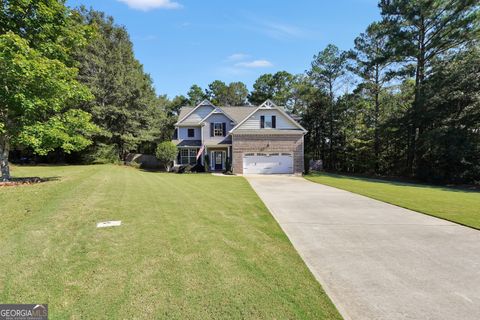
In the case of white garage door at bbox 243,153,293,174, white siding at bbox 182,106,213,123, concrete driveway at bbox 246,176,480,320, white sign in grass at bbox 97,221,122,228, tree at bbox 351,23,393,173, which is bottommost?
concrete driveway at bbox 246,176,480,320

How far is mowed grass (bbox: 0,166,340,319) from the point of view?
310 centimetres

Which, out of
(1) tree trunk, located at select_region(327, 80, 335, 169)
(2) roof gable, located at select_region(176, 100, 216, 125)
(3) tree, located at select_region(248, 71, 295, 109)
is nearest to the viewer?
(2) roof gable, located at select_region(176, 100, 216, 125)

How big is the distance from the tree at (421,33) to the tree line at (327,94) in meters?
0.09

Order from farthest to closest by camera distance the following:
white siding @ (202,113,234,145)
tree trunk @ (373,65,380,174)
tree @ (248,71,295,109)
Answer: tree @ (248,71,295,109) < tree trunk @ (373,65,380,174) < white siding @ (202,113,234,145)

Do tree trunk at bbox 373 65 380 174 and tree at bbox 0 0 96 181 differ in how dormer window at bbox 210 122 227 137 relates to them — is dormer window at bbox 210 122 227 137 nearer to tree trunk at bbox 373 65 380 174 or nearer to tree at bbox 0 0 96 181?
tree at bbox 0 0 96 181

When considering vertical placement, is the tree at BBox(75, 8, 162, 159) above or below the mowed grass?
above

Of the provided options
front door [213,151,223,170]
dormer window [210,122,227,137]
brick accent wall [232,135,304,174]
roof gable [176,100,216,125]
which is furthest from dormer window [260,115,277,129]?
roof gable [176,100,216,125]

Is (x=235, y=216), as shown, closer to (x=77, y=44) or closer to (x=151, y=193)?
(x=151, y=193)

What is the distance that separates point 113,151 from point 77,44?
18233mm

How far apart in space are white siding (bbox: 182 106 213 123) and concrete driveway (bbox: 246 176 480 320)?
20214mm

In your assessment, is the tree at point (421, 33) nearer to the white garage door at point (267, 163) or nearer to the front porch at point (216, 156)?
the white garage door at point (267, 163)

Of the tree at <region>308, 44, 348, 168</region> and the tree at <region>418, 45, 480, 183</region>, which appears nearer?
the tree at <region>418, 45, 480, 183</region>

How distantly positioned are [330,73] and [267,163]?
19437mm

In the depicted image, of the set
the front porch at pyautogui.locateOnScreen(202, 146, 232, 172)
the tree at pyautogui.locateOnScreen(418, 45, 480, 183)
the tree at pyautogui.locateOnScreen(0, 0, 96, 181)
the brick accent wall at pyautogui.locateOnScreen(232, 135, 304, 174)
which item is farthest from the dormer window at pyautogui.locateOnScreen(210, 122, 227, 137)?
the tree at pyautogui.locateOnScreen(418, 45, 480, 183)
